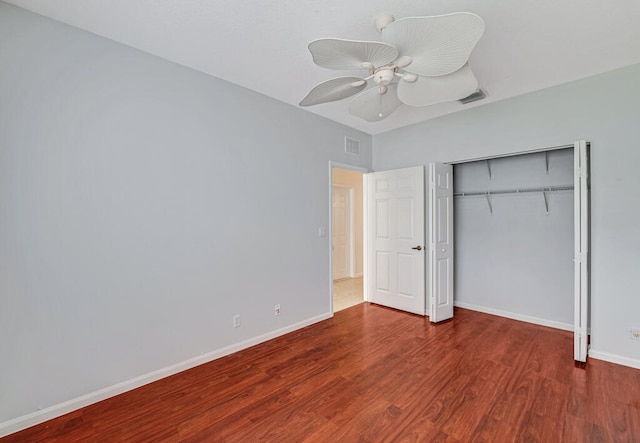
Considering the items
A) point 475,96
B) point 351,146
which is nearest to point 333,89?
point 475,96

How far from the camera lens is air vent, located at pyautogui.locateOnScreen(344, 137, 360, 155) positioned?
410 cm

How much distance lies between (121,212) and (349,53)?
2056 mm

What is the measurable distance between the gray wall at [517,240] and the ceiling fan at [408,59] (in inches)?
97.2

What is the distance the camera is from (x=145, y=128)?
7.69 ft

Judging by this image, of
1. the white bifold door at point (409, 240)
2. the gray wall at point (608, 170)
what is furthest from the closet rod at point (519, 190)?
the gray wall at point (608, 170)

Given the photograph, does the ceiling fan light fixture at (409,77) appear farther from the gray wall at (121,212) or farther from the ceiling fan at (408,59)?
the gray wall at (121,212)

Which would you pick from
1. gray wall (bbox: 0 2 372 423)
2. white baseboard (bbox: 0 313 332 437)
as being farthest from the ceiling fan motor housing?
white baseboard (bbox: 0 313 332 437)

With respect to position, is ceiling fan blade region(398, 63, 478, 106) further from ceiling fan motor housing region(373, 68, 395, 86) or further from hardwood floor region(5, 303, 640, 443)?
hardwood floor region(5, 303, 640, 443)

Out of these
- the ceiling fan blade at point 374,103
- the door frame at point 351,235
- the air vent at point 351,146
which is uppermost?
the air vent at point 351,146

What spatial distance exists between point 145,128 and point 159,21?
803 millimetres

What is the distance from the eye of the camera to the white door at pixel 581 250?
8.54 feet

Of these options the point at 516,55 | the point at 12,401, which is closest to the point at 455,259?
the point at 516,55

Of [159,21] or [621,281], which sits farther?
[621,281]

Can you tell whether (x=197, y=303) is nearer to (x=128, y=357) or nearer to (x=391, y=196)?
(x=128, y=357)
